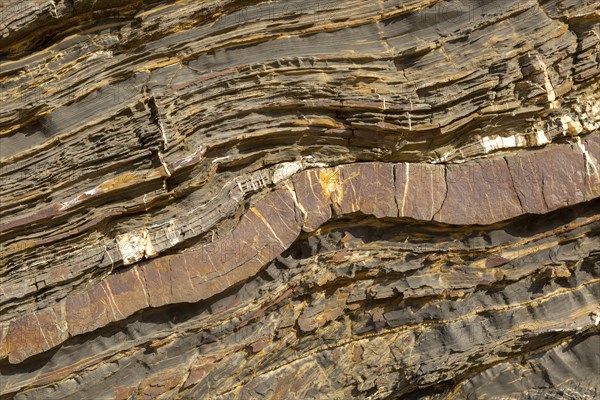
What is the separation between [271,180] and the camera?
238 inches

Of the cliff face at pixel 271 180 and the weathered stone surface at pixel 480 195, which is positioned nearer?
the cliff face at pixel 271 180

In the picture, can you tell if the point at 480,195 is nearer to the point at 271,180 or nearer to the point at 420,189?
the point at 420,189

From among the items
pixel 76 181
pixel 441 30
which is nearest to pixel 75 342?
pixel 76 181

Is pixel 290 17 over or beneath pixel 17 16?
beneath

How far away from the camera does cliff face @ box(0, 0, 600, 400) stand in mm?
5793

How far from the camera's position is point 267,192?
19.8 feet

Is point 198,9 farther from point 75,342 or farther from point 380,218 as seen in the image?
point 75,342

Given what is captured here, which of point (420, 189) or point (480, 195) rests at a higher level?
point (420, 189)

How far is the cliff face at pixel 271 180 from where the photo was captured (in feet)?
19.0

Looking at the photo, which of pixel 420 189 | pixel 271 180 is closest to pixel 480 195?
pixel 420 189

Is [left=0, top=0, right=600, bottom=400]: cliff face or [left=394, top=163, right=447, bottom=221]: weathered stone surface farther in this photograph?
[left=394, top=163, right=447, bottom=221]: weathered stone surface

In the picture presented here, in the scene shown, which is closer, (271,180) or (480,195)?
(271,180)

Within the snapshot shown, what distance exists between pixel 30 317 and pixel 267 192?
8.31 ft

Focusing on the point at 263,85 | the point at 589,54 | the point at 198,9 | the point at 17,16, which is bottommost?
the point at 589,54
